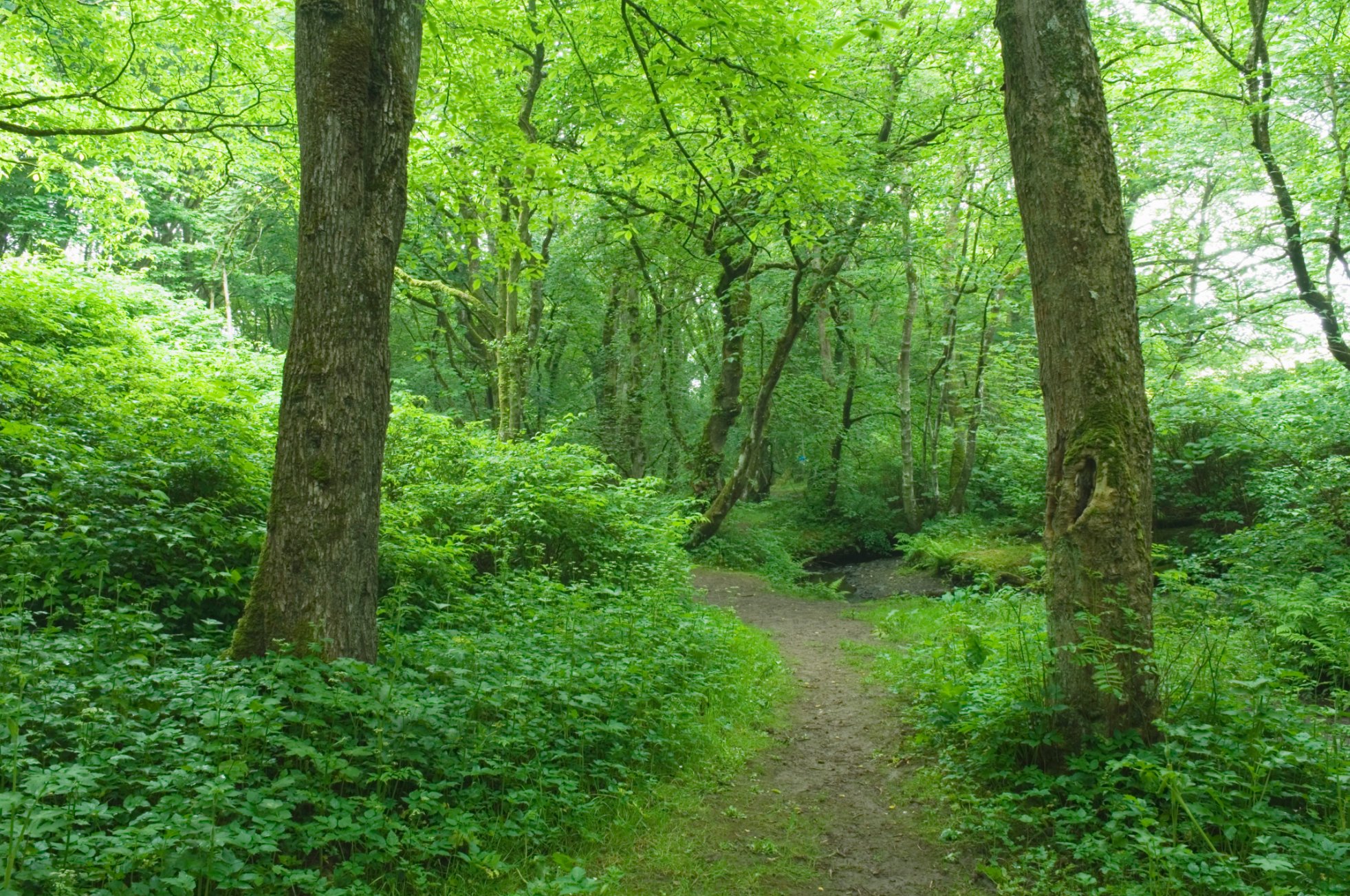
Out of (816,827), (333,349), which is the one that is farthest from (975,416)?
(333,349)

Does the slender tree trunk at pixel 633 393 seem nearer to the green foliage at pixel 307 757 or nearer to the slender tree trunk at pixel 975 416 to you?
the slender tree trunk at pixel 975 416

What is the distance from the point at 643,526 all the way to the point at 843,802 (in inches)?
206

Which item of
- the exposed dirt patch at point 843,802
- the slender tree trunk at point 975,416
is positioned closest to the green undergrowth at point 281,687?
the exposed dirt patch at point 843,802

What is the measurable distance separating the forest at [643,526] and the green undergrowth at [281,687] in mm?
32

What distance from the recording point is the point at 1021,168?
15.8ft

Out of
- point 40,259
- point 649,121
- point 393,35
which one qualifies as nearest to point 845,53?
point 649,121

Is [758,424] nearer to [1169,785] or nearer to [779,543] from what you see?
[779,543]

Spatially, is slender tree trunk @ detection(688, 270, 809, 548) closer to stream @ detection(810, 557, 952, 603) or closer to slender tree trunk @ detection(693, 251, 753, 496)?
slender tree trunk @ detection(693, 251, 753, 496)

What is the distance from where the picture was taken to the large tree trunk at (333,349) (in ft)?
13.6

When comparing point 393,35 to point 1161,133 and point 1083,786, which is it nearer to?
point 1083,786

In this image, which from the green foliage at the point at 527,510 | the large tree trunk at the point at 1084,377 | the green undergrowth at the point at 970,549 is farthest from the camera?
the green undergrowth at the point at 970,549

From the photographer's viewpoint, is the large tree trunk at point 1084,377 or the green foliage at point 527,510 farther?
the green foliage at point 527,510

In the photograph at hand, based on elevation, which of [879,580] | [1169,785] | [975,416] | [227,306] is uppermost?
[227,306]

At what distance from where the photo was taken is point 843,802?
15.8ft
